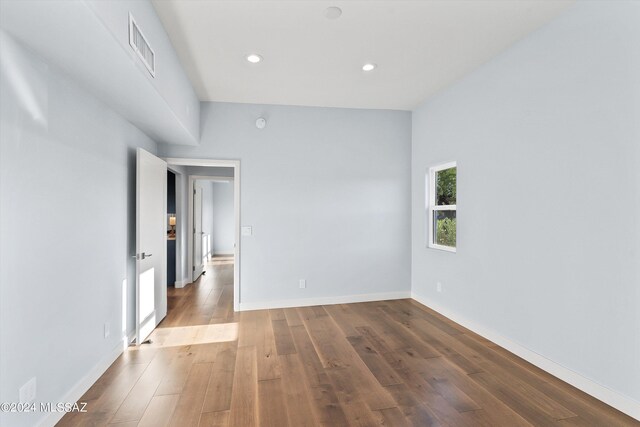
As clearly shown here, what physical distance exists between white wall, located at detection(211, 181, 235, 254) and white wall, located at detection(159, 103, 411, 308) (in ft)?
22.4

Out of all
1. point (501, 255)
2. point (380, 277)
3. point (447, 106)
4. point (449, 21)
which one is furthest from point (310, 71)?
point (380, 277)

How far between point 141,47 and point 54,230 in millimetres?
1272

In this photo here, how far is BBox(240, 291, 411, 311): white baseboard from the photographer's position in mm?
4352

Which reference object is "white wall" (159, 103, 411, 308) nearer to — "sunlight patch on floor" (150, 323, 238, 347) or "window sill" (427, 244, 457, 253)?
"window sill" (427, 244, 457, 253)

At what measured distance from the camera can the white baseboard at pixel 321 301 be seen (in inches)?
171

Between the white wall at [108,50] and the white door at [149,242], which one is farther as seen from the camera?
the white door at [149,242]

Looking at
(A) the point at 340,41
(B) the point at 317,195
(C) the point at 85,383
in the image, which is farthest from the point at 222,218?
(A) the point at 340,41

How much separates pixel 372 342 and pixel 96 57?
3.17 m

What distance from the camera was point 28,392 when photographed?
175 centimetres

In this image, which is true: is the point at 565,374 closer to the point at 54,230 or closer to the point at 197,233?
the point at 54,230

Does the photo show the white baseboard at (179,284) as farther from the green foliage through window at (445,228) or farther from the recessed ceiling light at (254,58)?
the green foliage through window at (445,228)

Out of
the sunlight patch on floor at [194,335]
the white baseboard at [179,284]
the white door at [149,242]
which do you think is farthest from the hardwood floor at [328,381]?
the white baseboard at [179,284]

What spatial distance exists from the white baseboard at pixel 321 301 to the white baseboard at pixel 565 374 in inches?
46.5

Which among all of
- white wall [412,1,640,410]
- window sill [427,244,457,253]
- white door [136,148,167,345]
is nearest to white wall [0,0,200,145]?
white door [136,148,167,345]
